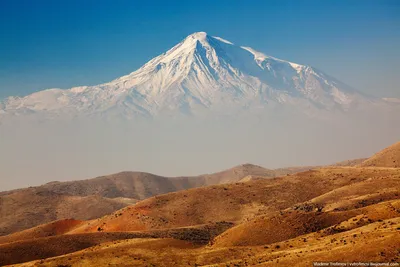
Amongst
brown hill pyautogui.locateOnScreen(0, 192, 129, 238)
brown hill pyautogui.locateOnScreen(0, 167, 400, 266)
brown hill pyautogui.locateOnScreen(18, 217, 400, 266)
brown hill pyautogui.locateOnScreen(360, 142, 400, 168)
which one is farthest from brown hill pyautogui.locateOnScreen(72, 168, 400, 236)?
→ brown hill pyautogui.locateOnScreen(0, 192, 129, 238)

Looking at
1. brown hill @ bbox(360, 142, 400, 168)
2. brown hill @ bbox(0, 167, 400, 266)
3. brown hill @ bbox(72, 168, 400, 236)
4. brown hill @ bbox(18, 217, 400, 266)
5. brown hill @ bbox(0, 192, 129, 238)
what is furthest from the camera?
brown hill @ bbox(0, 192, 129, 238)

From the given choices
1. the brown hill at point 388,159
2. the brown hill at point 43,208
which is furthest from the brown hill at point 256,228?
the brown hill at point 43,208

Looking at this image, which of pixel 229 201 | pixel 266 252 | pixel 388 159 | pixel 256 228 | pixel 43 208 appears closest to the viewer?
pixel 266 252

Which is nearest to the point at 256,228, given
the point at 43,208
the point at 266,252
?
the point at 266,252

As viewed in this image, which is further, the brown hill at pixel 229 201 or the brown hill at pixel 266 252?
the brown hill at pixel 229 201

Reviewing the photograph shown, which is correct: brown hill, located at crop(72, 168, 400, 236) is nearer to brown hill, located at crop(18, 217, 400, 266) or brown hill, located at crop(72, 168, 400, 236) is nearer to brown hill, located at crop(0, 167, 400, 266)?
brown hill, located at crop(0, 167, 400, 266)

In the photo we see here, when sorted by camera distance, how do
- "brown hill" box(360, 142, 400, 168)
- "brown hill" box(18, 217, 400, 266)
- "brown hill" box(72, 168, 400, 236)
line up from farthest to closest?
"brown hill" box(360, 142, 400, 168) → "brown hill" box(72, 168, 400, 236) → "brown hill" box(18, 217, 400, 266)

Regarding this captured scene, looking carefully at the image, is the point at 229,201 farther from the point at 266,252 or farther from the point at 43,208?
the point at 43,208

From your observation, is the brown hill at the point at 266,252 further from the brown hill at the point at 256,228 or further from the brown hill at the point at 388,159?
the brown hill at the point at 388,159

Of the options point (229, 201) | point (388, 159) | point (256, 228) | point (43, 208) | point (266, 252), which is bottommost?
point (266, 252)

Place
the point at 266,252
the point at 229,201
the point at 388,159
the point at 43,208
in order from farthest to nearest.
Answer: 1. the point at 43,208
2. the point at 388,159
3. the point at 229,201
4. the point at 266,252

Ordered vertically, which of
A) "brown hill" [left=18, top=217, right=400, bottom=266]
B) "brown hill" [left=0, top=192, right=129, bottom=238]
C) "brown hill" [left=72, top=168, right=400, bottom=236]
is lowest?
"brown hill" [left=18, top=217, right=400, bottom=266]

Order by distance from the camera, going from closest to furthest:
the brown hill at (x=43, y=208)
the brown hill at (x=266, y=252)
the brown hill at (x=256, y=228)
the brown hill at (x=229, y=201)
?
the brown hill at (x=266, y=252), the brown hill at (x=256, y=228), the brown hill at (x=229, y=201), the brown hill at (x=43, y=208)

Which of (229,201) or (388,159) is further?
(388,159)
